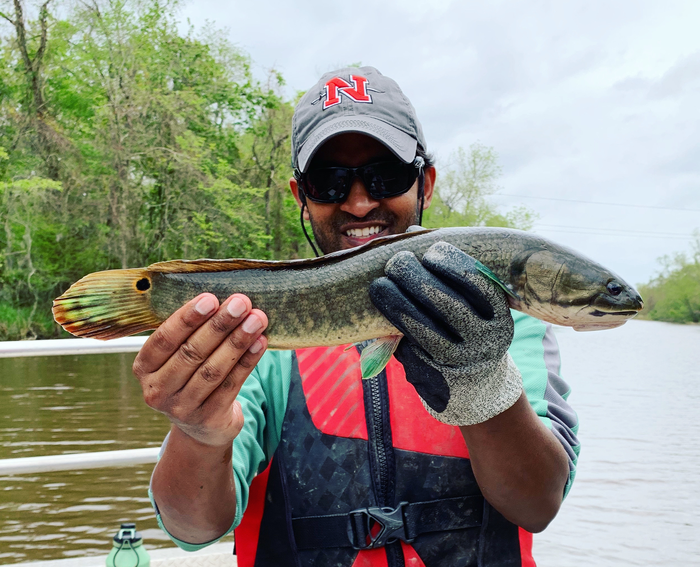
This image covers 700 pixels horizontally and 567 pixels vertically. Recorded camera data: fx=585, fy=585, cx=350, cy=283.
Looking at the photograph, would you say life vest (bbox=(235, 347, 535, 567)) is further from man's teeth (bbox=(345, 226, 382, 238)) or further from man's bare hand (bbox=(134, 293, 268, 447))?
man's teeth (bbox=(345, 226, 382, 238))

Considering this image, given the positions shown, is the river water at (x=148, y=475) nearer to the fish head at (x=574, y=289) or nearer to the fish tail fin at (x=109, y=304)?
the fish tail fin at (x=109, y=304)

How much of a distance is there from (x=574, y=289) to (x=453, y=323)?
400mm

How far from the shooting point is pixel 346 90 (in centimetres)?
276

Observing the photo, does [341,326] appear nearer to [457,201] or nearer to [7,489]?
[7,489]

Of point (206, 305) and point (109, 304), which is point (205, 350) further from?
point (109, 304)

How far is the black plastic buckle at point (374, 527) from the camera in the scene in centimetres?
214

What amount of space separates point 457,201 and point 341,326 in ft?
144

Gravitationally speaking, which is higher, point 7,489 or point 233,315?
point 233,315

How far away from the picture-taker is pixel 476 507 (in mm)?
2256

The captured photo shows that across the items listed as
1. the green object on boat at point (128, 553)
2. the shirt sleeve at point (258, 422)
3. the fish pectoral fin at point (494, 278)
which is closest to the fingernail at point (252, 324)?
the shirt sleeve at point (258, 422)

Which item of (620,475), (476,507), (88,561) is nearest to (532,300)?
(476,507)

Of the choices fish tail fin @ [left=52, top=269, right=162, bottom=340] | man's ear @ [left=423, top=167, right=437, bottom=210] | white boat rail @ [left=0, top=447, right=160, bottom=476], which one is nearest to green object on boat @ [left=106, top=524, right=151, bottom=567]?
white boat rail @ [left=0, top=447, right=160, bottom=476]

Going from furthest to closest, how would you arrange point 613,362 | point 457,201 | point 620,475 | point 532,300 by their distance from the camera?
point 457,201 < point 613,362 < point 620,475 < point 532,300

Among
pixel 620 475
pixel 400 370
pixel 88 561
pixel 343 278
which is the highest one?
pixel 343 278
